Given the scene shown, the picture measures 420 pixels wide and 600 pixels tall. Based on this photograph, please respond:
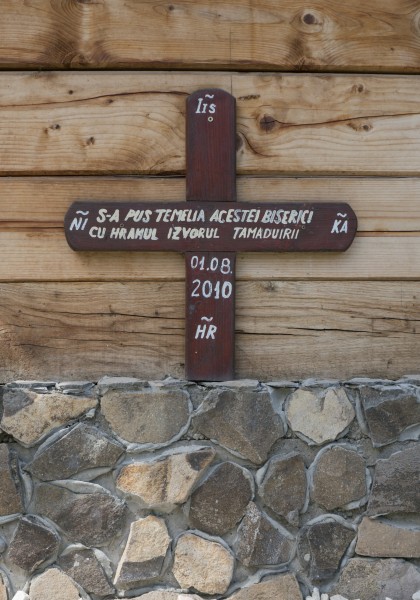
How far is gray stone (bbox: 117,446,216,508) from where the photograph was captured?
290 cm

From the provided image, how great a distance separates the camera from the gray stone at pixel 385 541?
2.95m

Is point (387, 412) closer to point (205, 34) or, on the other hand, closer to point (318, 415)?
point (318, 415)

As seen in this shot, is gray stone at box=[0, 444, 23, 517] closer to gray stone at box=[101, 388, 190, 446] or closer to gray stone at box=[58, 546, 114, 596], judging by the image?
gray stone at box=[58, 546, 114, 596]

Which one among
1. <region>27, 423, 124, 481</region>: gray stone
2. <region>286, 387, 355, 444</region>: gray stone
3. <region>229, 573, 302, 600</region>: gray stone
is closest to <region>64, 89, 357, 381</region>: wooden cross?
<region>286, 387, 355, 444</region>: gray stone

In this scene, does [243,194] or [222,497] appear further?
[243,194]

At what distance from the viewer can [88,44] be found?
3.04 metres

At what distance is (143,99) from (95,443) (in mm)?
1253

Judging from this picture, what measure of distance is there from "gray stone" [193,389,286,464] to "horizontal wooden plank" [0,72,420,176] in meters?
0.83

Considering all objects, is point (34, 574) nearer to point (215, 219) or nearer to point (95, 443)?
point (95, 443)

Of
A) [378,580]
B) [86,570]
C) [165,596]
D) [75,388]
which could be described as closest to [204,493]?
[165,596]

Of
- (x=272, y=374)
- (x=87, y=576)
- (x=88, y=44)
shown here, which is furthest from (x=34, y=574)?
(x=88, y=44)

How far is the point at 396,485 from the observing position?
9.72ft

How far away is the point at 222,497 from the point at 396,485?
0.62 metres

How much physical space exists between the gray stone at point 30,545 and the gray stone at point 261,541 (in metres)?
0.66
